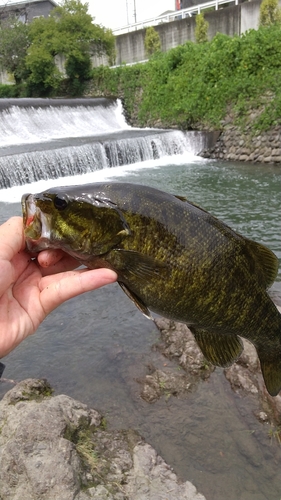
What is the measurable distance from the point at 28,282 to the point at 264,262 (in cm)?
137

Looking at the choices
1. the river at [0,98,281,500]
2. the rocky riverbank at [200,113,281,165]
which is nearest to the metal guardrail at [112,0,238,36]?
the rocky riverbank at [200,113,281,165]

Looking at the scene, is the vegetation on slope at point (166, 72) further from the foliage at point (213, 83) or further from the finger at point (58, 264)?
the finger at point (58, 264)

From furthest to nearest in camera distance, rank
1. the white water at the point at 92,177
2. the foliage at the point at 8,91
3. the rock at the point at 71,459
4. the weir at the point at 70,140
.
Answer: the foliage at the point at 8,91, the weir at the point at 70,140, the white water at the point at 92,177, the rock at the point at 71,459

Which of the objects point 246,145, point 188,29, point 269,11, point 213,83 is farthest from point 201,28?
point 246,145

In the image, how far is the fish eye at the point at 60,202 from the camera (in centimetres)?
200

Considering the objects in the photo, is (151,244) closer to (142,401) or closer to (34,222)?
(34,222)

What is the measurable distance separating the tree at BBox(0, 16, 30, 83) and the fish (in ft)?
112

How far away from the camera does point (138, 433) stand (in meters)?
3.91

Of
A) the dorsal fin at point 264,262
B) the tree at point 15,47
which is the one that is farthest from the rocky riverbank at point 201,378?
the tree at point 15,47

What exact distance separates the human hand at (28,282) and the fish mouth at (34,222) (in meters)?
0.14

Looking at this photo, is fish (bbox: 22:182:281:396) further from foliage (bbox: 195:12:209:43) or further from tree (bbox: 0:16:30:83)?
tree (bbox: 0:16:30:83)

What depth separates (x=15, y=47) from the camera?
32.6 m

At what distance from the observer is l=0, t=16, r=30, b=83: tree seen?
32.3 metres

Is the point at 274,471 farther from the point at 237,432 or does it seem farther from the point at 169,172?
the point at 169,172
